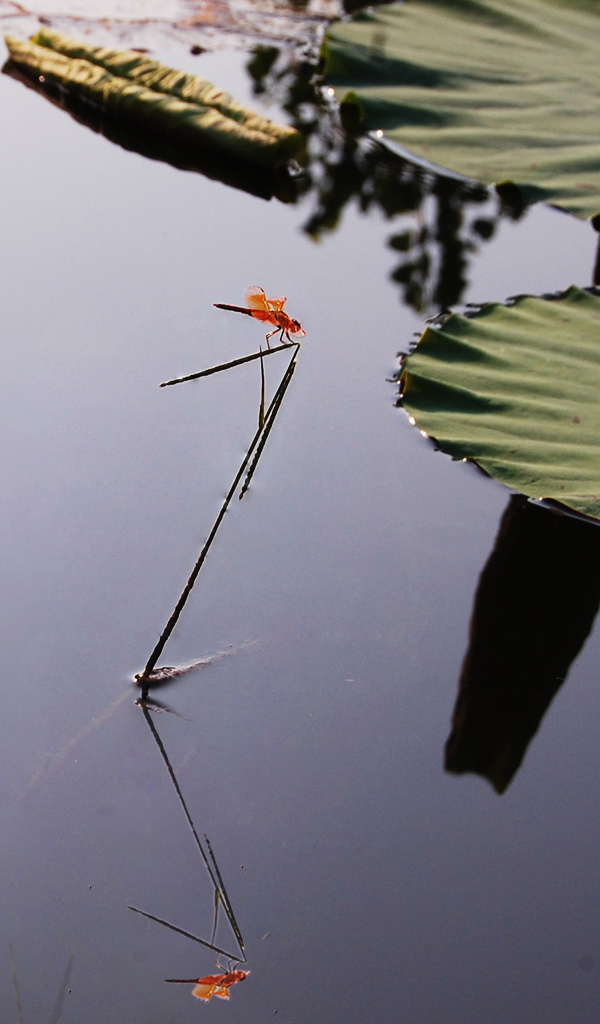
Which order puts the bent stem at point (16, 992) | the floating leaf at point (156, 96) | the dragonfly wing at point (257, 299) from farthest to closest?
the floating leaf at point (156, 96)
the dragonfly wing at point (257, 299)
the bent stem at point (16, 992)

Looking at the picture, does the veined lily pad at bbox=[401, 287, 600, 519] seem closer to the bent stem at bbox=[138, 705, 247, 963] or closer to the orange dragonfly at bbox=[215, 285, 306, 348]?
the orange dragonfly at bbox=[215, 285, 306, 348]

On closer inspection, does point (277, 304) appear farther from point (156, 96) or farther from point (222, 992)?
point (156, 96)

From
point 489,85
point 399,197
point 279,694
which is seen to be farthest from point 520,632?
point 489,85

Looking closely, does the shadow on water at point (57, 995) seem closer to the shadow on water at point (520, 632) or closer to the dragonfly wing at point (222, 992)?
the dragonfly wing at point (222, 992)

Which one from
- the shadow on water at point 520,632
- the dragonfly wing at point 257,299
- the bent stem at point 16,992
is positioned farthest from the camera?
the shadow on water at point 520,632

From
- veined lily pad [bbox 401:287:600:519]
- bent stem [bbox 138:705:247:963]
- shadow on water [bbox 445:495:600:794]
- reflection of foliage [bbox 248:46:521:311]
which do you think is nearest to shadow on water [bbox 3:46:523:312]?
reflection of foliage [bbox 248:46:521:311]

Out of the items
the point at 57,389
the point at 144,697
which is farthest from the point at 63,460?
the point at 144,697

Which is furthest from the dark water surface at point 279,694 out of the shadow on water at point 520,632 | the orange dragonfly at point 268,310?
the orange dragonfly at point 268,310
